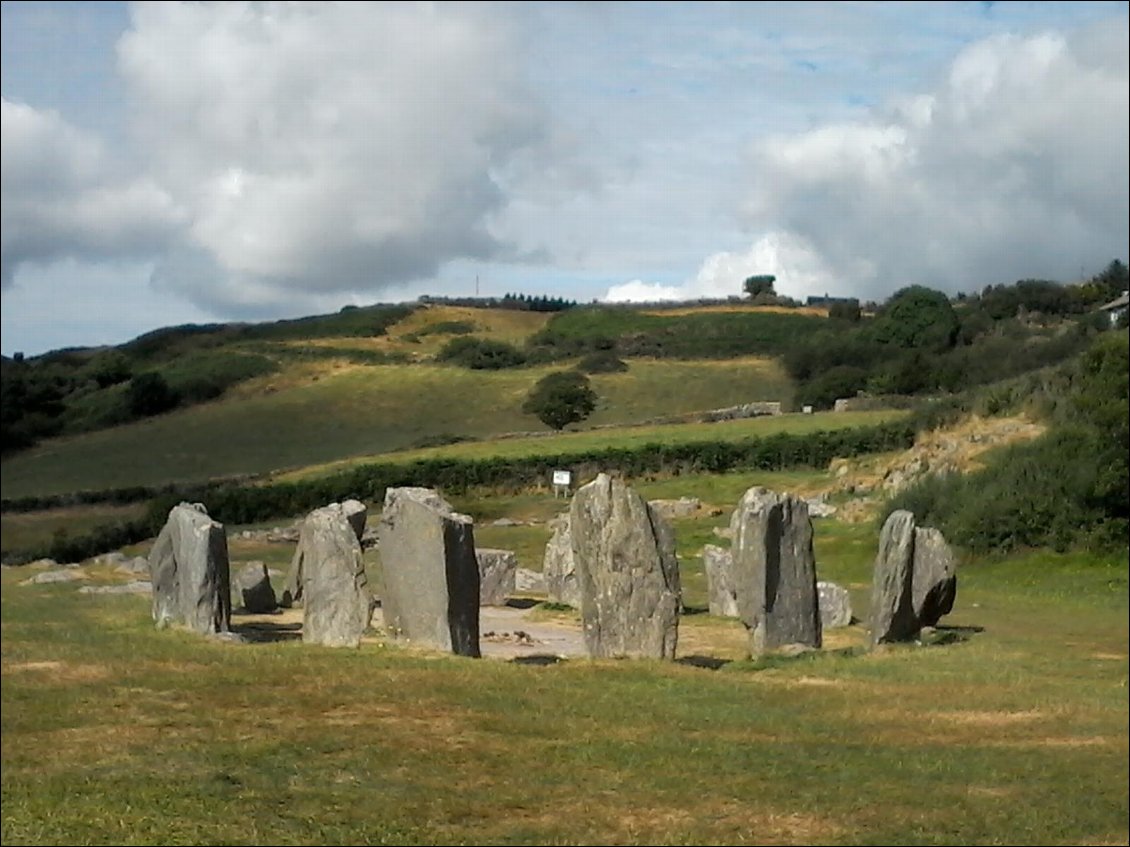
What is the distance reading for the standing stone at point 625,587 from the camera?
16.0 m

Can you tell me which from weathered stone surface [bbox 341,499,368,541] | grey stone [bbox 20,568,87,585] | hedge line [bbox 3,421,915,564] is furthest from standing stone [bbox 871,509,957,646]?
grey stone [bbox 20,568,87,585]

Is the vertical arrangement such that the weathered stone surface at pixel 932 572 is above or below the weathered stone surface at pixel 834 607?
above

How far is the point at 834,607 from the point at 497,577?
15.3 feet

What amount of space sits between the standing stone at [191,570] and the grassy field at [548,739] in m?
0.44

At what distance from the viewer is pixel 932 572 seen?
1806 centimetres

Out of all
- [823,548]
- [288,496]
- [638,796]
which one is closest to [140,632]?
[288,496]

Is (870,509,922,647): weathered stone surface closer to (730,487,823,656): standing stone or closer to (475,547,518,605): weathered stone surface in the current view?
(730,487,823,656): standing stone

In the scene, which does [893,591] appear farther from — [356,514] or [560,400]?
[560,400]

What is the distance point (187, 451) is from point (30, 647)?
2.01 m

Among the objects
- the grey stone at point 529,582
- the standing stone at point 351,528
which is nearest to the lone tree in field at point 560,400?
the standing stone at point 351,528

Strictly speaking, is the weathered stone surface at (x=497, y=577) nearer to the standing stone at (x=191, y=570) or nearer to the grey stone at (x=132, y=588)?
the standing stone at (x=191, y=570)

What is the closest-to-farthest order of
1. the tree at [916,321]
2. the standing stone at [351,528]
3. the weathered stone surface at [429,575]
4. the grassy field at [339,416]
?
the grassy field at [339,416] < the tree at [916,321] < the weathered stone surface at [429,575] < the standing stone at [351,528]

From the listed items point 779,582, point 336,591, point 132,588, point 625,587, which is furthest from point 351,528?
point 779,582

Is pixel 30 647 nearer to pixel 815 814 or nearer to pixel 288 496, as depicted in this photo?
pixel 288 496
